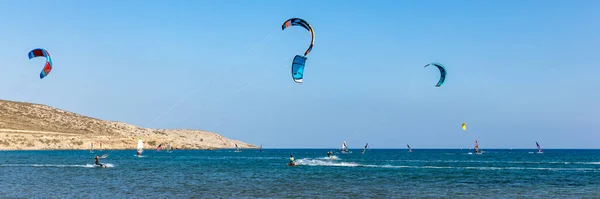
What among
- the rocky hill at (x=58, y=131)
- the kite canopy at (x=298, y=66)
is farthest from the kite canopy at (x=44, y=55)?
the rocky hill at (x=58, y=131)

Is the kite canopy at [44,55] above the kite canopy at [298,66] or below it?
above

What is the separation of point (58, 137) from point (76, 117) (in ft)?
93.9

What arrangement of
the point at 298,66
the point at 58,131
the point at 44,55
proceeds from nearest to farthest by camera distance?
1. the point at 298,66
2. the point at 44,55
3. the point at 58,131

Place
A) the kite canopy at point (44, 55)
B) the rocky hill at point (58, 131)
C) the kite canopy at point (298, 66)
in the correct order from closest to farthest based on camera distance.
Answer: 1. the kite canopy at point (298, 66)
2. the kite canopy at point (44, 55)
3. the rocky hill at point (58, 131)

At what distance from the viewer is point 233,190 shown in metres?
31.0

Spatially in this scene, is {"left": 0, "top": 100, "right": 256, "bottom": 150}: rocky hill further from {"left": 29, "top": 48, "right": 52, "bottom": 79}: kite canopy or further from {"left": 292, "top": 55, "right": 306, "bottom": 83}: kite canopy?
{"left": 292, "top": 55, "right": 306, "bottom": 83}: kite canopy

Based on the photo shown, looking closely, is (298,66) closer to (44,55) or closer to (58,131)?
(44,55)

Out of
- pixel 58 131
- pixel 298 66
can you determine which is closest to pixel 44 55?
pixel 298 66

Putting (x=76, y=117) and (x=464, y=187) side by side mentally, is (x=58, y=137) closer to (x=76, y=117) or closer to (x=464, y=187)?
(x=76, y=117)

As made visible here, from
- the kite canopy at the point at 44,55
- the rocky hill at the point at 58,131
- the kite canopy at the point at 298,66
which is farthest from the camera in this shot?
the rocky hill at the point at 58,131

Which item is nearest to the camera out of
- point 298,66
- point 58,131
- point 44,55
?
point 298,66

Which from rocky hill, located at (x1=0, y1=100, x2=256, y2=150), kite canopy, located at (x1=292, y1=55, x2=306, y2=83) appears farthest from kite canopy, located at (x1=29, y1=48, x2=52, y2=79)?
rocky hill, located at (x1=0, y1=100, x2=256, y2=150)

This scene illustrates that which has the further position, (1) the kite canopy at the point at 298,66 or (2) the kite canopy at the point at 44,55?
(2) the kite canopy at the point at 44,55

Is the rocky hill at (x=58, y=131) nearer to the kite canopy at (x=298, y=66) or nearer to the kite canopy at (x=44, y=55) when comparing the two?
the kite canopy at (x=44, y=55)
